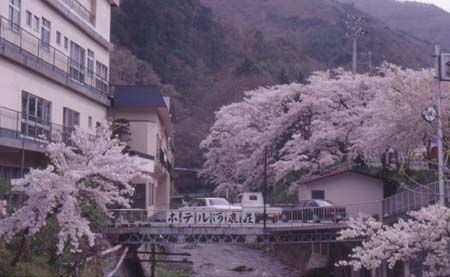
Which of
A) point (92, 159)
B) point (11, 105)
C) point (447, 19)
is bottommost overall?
point (92, 159)

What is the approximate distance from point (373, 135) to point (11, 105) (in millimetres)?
17507

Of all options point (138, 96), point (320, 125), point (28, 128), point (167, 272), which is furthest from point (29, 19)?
point (320, 125)

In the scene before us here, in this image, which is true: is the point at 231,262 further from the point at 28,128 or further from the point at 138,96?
the point at 28,128

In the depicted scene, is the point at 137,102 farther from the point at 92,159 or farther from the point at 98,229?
the point at 92,159

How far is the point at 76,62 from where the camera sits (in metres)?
32.8

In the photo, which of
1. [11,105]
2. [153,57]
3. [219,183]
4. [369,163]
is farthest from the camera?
[153,57]

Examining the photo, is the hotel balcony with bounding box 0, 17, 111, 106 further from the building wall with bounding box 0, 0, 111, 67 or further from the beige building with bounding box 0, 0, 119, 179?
the building wall with bounding box 0, 0, 111, 67

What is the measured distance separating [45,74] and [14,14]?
2.98 m

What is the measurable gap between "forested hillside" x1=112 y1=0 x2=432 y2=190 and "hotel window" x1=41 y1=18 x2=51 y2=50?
32.3 metres

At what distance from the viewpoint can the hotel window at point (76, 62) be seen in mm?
32125

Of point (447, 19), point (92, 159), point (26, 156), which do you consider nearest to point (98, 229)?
point (26, 156)

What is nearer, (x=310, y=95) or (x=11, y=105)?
(x=11, y=105)

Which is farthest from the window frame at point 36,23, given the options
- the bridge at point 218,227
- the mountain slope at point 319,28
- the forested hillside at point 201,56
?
the mountain slope at point 319,28

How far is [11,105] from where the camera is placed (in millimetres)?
24828
